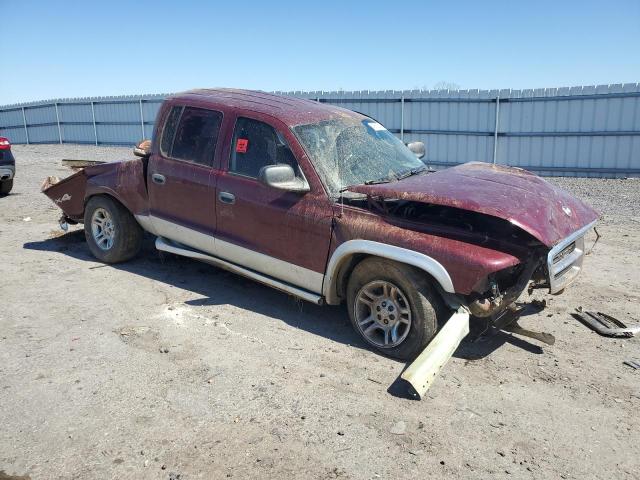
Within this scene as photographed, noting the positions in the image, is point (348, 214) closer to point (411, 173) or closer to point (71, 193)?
point (411, 173)

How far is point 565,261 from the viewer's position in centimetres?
438

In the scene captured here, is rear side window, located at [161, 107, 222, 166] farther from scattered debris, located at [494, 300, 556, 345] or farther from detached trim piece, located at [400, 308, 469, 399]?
scattered debris, located at [494, 300, 556, 345]

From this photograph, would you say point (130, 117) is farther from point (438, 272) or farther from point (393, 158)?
point (438, 272)

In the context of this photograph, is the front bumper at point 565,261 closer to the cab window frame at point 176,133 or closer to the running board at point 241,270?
the running board at point 241,270

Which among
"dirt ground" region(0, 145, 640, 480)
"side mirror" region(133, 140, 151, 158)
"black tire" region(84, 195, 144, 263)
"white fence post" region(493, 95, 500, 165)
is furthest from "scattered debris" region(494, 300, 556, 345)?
"white fence post" region(493, 95, 500, 165)

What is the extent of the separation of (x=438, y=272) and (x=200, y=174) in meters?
2.62

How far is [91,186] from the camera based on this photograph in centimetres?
664

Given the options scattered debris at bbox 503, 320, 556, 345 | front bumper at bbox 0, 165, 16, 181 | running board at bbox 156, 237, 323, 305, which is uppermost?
front bumper at bbox 0, 165, 16, 181

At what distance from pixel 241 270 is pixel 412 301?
1824 millimetres

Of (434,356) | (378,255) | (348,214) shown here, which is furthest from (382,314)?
(348,214)

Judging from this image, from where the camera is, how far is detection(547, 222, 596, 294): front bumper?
13.4 ft

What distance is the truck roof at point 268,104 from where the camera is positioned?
5.15m

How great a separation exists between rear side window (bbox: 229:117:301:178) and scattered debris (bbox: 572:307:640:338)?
3.03 m

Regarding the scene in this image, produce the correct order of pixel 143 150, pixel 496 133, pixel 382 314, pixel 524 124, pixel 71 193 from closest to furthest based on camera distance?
pixel 382 314 < pixel 143 150 < pixel 71 193 < pixel 524 124 < pixel 496 133
